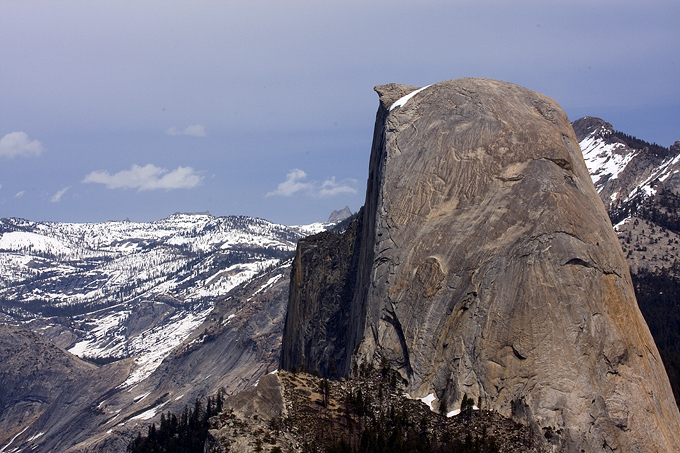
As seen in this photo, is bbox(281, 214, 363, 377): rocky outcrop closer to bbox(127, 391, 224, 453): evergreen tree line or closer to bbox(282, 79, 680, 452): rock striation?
bbox(127, 391, 224, 453): evergreen tree line

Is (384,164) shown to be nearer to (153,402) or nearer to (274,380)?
(274,380)

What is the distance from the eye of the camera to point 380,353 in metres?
48.6

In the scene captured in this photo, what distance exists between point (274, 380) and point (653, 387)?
996 inches

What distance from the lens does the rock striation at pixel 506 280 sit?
41.7 m

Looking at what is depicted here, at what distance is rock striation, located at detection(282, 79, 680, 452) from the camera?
41656 mm

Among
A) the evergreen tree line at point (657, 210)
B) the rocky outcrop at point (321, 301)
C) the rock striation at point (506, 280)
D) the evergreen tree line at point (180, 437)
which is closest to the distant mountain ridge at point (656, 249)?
the evergreen tree line at point (657, 210)

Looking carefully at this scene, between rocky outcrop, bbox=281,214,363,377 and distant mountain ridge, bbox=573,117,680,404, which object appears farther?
distant mountain ridge, bbox=573,117,680,404

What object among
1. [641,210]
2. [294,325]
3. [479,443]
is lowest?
[479,443]

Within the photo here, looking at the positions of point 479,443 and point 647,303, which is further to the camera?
point 647,303

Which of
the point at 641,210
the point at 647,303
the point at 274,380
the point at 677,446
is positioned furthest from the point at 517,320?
the point at 641,210

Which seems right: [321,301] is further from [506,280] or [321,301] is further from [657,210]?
[657,210]

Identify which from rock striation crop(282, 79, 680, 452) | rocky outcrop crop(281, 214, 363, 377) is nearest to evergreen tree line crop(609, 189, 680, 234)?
rocky outcrop crop(281, 214, 363, 377)

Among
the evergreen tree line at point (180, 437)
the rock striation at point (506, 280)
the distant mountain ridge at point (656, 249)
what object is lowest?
the evergreen tree line at point (180, 437)

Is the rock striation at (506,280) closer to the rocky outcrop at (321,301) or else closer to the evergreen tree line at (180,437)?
the rocky outcrop at (321,301)
